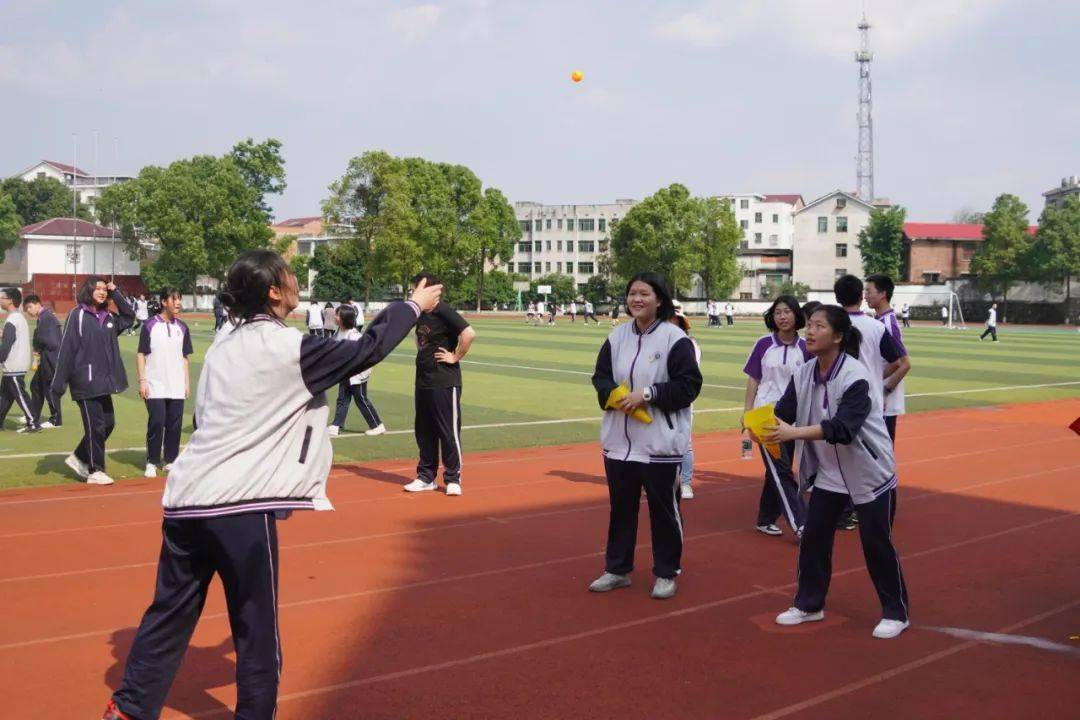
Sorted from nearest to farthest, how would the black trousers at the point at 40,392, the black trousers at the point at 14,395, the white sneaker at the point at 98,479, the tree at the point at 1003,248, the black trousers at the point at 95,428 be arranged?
1. the black trousers at the point at 95,428
2. the white sneaker at the point at 98,479
3. the black trousers at the point at 14,395
4. the black trousers at the point at 40,392
5. the tree at the point at 1003,248

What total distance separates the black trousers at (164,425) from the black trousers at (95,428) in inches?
15.0

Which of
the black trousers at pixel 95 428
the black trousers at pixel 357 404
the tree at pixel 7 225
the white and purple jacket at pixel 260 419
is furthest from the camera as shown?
the tree at pixel 7 225

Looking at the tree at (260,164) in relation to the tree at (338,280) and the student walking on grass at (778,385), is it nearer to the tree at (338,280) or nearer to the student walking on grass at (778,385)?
the tree at (338,280)

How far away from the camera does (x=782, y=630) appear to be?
5.44m

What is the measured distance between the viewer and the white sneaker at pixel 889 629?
17.4 feet


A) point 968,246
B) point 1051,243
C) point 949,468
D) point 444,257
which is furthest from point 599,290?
point 949,468

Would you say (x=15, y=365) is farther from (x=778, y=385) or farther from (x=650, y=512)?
(x=650, y=512)

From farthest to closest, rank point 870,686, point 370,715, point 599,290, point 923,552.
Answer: point 599,290, point 923,552, point 870,686, point 370,715

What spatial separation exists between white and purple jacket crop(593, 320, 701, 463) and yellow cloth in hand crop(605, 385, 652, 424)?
0.05 m

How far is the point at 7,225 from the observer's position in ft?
264

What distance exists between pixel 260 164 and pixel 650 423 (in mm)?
73367

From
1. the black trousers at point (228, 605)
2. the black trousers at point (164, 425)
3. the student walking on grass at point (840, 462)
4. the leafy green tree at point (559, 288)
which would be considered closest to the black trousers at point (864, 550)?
the student walking on grass at point (840, 462)

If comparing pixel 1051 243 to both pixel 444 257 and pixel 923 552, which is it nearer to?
pixel 444 257

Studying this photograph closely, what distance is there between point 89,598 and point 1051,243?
76.0 m
